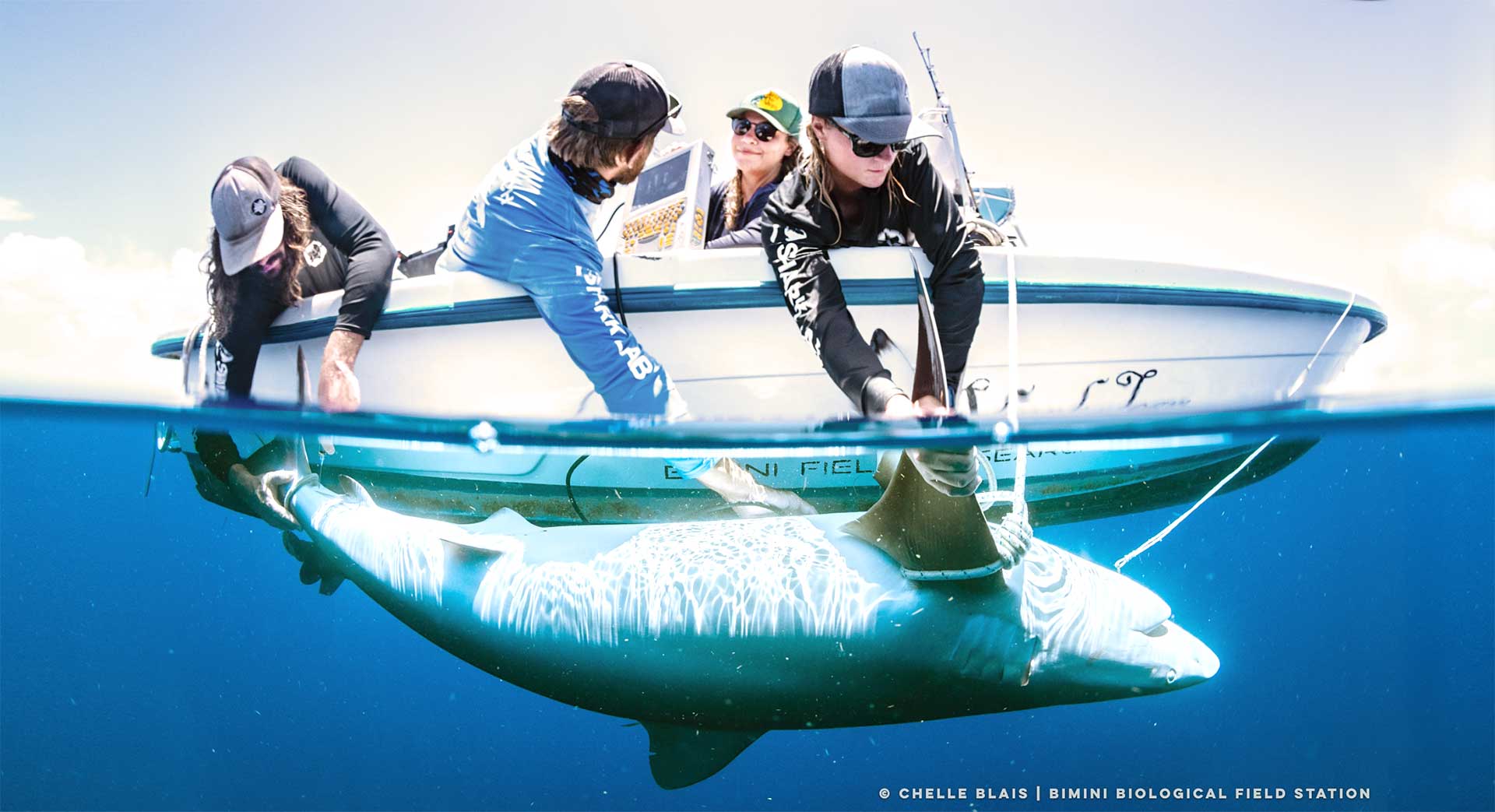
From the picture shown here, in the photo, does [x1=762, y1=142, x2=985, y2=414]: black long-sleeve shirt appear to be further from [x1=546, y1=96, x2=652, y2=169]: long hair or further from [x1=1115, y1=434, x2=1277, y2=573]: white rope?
[x1=1115, y1=434, x2=1277, y2=573]: white rope

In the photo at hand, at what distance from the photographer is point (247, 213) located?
212 centimetres

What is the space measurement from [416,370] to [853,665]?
5.32 ft

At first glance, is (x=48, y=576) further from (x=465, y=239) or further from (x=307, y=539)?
(x=465, y=239)

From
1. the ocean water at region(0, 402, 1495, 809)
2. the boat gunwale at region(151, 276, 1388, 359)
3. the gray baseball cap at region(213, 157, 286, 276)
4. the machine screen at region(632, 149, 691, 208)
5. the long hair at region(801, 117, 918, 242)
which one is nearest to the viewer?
the long hair at region(801, 117, 918, 242)

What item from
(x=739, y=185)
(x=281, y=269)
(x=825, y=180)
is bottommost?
(x=281, y=269)

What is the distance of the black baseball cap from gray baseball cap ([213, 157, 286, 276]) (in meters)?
0.95

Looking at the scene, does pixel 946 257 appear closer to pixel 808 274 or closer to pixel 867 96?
pixel 808 274

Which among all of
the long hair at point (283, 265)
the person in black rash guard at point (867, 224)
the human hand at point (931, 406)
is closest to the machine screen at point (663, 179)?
Result: the person in black rash guard at point (867, 224)

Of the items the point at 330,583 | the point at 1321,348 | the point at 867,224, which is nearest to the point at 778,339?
the point at 867,224

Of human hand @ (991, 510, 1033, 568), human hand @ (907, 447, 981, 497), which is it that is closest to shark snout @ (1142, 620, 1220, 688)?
human hand @ (991, 510, 1033, 568)

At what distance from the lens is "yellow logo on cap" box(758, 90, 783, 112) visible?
2.62 metres

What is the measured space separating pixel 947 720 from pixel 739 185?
1.93 meters

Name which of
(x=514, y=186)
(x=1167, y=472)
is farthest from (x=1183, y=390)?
(x=514, y=186)

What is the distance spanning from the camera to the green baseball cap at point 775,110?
2604 mm
